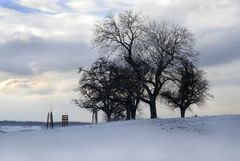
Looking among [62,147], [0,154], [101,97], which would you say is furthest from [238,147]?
[101,97]

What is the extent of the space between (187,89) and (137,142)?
28552 mm

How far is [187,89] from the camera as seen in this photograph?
62.8 metres

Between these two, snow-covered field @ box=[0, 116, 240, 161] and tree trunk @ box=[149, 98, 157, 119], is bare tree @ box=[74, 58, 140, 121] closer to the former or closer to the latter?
tree trunk @ box=[149, 98, 157, 119]

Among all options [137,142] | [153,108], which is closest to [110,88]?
[153,108]

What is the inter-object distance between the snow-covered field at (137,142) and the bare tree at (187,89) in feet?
50.9

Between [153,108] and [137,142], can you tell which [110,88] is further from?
[137,142]

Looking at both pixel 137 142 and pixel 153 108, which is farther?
pixel 153 108

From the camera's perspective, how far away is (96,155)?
29.8 m

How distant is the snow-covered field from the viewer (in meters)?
29.3

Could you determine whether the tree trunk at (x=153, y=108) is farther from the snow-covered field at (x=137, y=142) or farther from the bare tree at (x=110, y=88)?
the snow-covered field at (x=137, y=142)

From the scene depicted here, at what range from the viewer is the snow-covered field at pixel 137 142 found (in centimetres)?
2933

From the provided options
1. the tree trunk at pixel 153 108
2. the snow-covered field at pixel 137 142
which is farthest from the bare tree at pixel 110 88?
the snow-covered field at pixel 137 142

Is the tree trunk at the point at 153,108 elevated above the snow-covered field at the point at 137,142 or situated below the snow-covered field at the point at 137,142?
above

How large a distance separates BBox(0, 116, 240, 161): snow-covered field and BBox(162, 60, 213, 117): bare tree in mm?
15517
